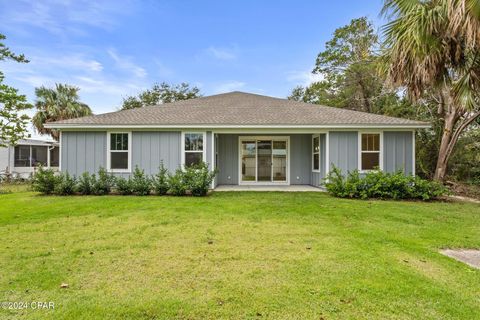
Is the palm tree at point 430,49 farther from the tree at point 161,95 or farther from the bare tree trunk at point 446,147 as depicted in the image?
the tree at point 161,95

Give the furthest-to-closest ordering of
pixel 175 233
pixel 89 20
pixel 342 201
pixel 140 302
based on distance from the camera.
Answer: pixel 89 20 < pixel 342 201 < pixel 175 233 < pixel 140 302

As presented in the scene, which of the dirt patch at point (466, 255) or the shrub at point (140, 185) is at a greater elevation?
the shrub at point (140, 185)

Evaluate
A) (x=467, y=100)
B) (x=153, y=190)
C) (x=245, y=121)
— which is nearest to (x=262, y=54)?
(x=245, y=121)

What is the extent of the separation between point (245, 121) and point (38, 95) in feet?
54.9

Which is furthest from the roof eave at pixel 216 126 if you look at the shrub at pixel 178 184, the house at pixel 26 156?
the house at pixel 26 156

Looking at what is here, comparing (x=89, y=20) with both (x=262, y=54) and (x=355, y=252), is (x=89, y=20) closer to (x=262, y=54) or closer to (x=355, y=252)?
(x=262, y=54)

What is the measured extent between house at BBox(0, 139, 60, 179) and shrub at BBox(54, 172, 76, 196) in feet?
26.6

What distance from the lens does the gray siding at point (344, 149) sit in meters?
11.0

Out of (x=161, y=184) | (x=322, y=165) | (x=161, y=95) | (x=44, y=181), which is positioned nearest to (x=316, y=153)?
(x=322, y=165)

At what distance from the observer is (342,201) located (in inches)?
346

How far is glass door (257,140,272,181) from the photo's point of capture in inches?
517

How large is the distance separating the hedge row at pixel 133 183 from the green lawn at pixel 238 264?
8.58 feet

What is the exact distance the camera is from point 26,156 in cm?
1986

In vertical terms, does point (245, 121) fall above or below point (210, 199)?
above
